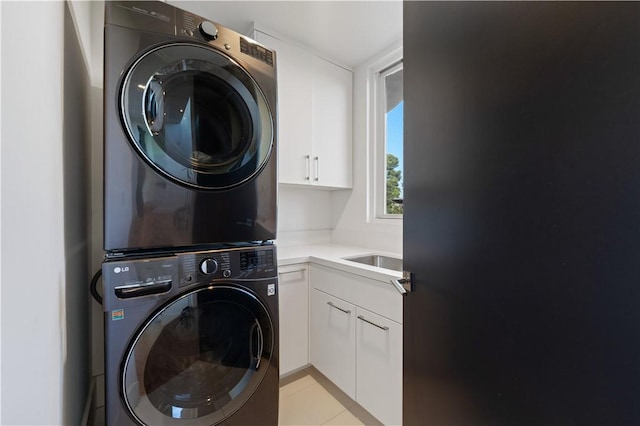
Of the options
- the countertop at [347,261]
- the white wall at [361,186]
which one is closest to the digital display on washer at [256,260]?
the countertop at [347,261]

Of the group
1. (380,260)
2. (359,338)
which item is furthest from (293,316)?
(380,260)

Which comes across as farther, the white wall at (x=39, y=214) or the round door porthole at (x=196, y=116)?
the round door porthole at (x=196, y=116)

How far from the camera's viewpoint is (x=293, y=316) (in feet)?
5.29

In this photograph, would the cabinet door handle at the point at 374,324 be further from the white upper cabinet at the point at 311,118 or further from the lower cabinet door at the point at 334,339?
the white upper cabinet at the point at 311,118

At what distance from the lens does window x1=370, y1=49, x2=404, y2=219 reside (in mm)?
1983

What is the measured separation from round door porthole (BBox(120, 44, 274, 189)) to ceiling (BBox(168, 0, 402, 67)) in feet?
2.75

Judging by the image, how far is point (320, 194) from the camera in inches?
92.9

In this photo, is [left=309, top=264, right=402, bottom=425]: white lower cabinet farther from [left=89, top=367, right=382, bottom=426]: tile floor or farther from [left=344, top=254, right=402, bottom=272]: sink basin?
[left=344, top=254, right=402, bottom=272]: sink basin

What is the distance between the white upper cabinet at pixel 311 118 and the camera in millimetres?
1792

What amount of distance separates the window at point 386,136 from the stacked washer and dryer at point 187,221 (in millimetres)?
1153

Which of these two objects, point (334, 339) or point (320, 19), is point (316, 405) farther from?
point (320, 19)

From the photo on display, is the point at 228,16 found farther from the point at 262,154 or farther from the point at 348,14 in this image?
the point at 262,154

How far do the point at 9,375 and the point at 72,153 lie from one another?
0.77 metres

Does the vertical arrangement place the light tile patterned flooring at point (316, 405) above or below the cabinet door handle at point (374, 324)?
below
